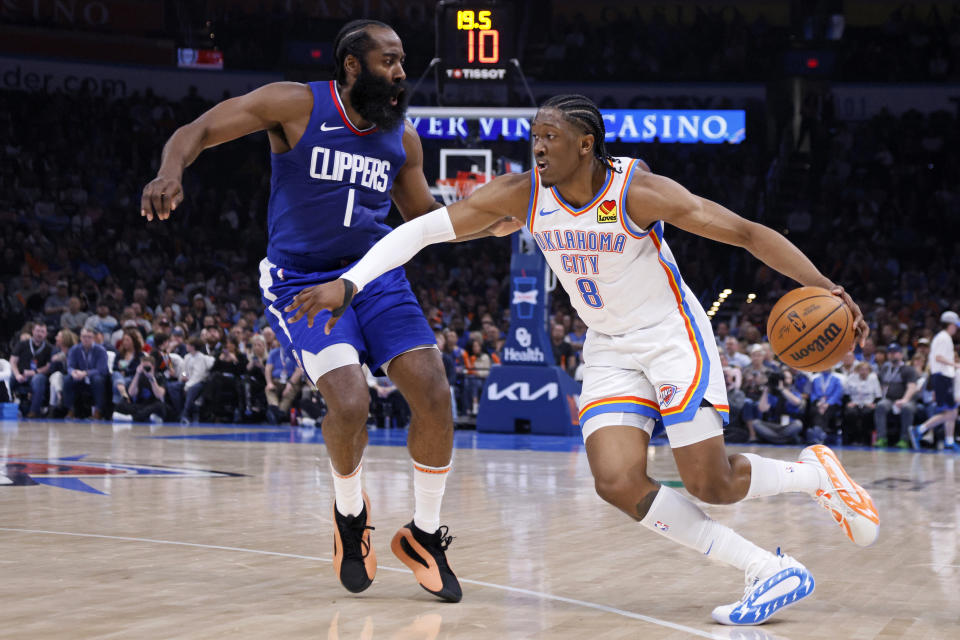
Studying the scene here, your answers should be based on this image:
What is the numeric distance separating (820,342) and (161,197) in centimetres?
240

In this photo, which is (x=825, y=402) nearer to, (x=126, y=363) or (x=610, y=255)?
(x=126, y=363)

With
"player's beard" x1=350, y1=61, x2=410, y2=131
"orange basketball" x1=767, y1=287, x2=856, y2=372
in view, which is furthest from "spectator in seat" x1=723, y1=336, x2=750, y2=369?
"player's beard" x1=350, y1=61, x2=410, y2=131

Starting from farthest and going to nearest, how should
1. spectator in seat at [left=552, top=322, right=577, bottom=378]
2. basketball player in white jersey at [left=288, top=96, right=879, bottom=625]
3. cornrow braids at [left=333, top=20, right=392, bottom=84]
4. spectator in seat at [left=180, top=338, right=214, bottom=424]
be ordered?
spectator in seat at [left=552, top=322, right=577, bottom=378]
spectator in seat at [left=180, top=338, right=214, bottom=424]
cornrow braids at [left=333, top=20, right=392, bottom=84]
basketball player in white jersey at [left=288, top=96, right=879, bottom=625]

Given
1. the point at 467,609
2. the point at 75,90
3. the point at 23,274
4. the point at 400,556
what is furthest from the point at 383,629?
the point at 75,90

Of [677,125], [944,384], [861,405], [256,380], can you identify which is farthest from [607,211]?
[677,125]

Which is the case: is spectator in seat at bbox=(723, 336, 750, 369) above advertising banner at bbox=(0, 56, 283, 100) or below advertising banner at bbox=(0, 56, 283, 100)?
below

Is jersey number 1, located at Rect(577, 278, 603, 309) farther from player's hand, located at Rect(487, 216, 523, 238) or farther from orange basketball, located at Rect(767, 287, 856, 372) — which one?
orange basketball, located at Rect(767, 287, 856, 372)

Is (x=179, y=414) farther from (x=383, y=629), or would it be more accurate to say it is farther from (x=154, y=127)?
(x=383, y=629)

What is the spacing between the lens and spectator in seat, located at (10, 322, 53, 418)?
50.7ft

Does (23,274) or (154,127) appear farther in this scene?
(154,127)

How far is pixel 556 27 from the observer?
1013 inches

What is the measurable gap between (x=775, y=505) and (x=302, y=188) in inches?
168

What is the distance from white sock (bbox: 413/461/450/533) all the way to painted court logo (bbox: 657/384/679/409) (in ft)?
3.15

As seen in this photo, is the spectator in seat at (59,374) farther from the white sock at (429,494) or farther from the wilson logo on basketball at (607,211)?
the wilson logo on basketball at (607,211)
